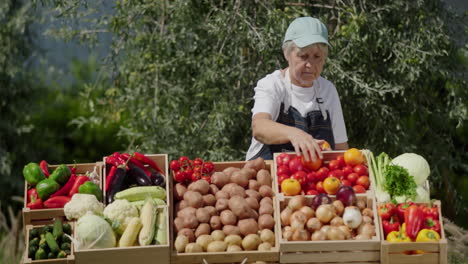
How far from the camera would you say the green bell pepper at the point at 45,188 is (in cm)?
431

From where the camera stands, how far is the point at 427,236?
3.93 m

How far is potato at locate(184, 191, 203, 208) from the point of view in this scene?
431 cm

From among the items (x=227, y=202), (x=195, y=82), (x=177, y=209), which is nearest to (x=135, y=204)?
(x=177, y=209)

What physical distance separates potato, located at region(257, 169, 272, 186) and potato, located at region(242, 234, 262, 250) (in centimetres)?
43

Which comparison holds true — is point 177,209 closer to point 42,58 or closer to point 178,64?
point 178,64

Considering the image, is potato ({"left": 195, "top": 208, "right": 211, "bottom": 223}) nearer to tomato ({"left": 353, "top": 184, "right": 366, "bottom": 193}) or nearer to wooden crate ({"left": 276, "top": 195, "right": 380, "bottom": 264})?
wooden crate ({"left": 276, "top": 195, "right": 380, "bottom": 264})

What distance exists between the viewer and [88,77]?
9023mm

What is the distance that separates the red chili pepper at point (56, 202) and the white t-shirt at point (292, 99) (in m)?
1.24

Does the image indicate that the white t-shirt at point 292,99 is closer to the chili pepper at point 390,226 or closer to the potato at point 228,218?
the potato at point 228,218

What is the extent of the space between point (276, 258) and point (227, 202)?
48 centimetres

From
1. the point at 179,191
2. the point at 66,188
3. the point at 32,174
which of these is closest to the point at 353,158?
the point at 179,191

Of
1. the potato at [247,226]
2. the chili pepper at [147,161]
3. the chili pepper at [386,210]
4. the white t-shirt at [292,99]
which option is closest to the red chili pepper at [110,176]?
the chili pepper at [147,161]

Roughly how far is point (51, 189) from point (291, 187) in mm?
1337

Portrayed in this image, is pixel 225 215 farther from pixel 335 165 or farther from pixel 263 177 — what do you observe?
pixel 335 165
